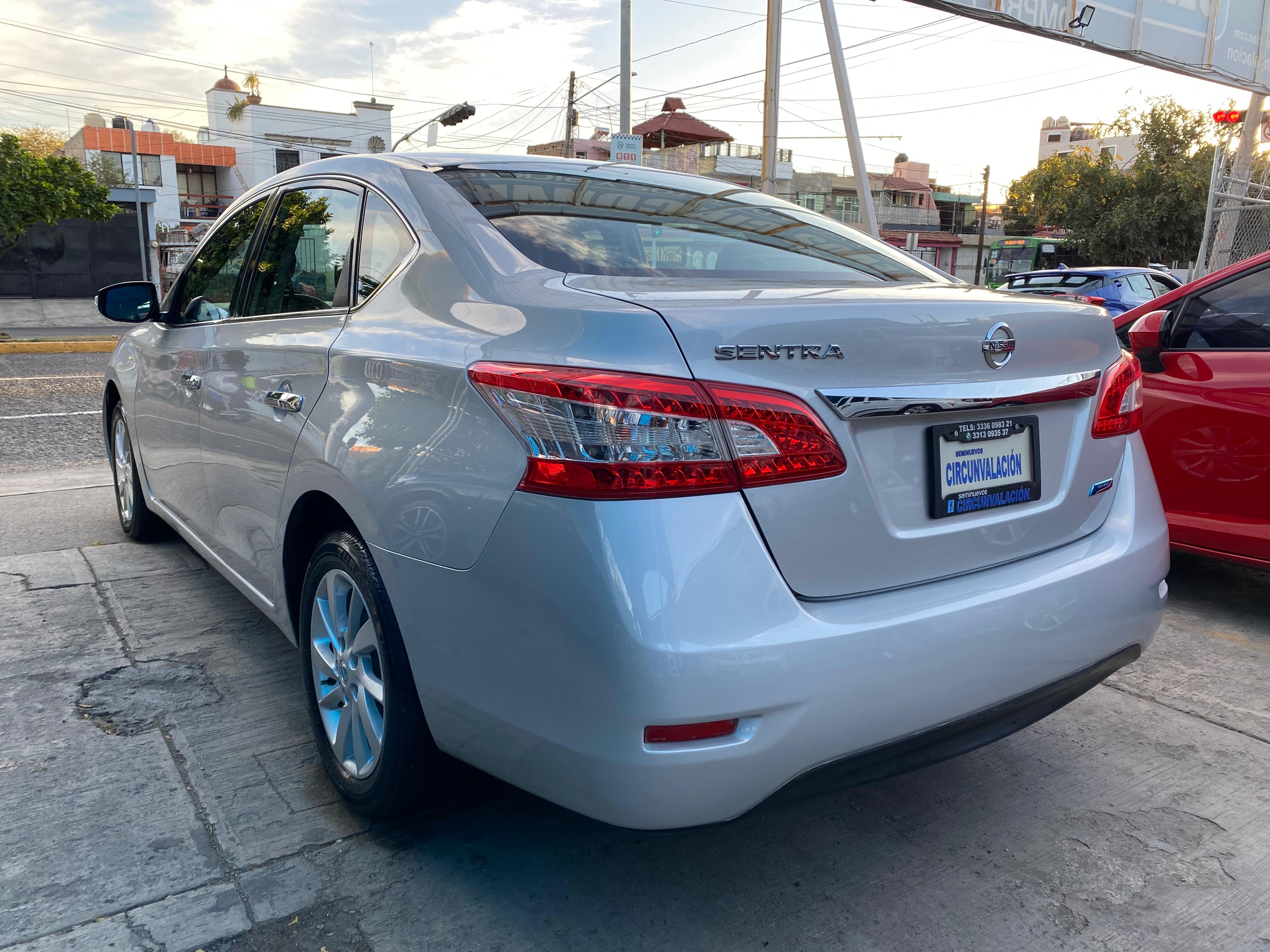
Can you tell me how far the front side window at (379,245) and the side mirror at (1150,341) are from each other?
301 centimetres

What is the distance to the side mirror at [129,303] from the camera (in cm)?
379

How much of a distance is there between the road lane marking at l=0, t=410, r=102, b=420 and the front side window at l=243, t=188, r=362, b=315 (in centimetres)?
660

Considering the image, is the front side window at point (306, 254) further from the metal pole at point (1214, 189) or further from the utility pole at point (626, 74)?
the utility pole at point (626, 74)

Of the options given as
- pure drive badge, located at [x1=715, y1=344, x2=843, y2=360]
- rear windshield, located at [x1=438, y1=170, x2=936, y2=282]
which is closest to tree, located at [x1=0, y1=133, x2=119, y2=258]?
rear windshield, located at [x1=438, y1=170, x2=936, y2=282]

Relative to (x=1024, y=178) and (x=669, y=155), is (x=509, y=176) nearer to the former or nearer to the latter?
(x=669, y=155)

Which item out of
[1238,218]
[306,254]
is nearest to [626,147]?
[1238,218]

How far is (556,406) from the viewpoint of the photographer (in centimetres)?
166

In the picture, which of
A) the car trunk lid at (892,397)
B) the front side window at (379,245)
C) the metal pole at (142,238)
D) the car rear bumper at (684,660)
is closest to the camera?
the car rear bumper at (684,660)

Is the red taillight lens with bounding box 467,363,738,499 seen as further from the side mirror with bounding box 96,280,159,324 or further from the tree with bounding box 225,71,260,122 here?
the tree with bounding box 225,71,260,122

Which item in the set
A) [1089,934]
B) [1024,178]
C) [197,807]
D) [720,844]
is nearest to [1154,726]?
[1089,934]

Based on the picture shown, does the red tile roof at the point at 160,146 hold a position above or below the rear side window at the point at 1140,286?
above

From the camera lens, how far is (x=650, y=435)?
63.6 inches

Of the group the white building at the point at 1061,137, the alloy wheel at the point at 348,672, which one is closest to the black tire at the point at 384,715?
the alloy wheel at the point at 348,672

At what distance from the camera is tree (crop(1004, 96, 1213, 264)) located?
31812 mm
